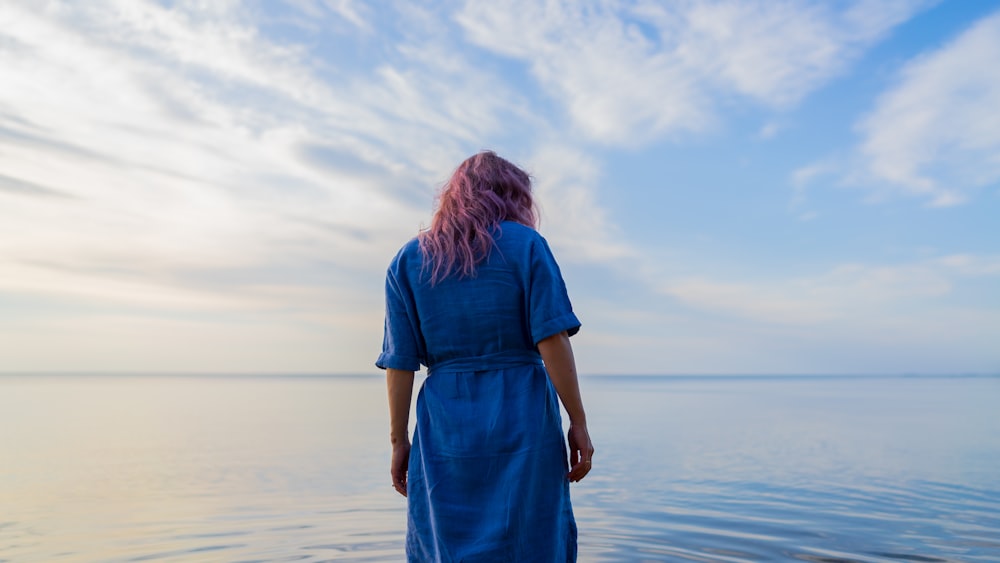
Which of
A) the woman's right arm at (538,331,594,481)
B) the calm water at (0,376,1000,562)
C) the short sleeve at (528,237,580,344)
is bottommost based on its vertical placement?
the calm water at (0,376,1000,562)

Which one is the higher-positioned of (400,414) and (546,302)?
(546,302)

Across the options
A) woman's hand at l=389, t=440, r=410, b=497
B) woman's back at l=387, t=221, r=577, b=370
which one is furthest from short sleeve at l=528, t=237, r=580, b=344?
woman's hand at l=389, t=440, r=410, b=497

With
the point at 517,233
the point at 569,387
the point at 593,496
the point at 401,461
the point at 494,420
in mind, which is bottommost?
the point at 593,496

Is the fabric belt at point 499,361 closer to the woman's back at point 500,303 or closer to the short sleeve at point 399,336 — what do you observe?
the woman's back at point 500,303

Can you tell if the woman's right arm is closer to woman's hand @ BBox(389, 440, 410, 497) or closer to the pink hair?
the pink hair

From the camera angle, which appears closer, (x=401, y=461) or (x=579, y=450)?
(x=579, y=450)

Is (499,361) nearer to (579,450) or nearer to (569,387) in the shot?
(569,387)

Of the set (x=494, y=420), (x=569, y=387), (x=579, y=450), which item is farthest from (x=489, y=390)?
(x=579, y=450)

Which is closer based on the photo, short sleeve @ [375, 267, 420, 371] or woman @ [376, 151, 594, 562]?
woman @ [376, 151, 594, 562]

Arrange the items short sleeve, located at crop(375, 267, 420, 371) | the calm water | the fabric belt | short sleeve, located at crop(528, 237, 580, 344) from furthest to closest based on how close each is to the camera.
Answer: the calm water < short sleeve, located at crop(375, 267, 420, 371) < the fabric belt < short sleeve, located at crop(528, 237, 580, 344)

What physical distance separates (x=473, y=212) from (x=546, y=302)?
1.41 ft

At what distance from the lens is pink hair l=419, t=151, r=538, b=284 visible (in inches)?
110

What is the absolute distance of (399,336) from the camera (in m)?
2.93

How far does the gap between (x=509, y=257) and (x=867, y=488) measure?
8.54m
